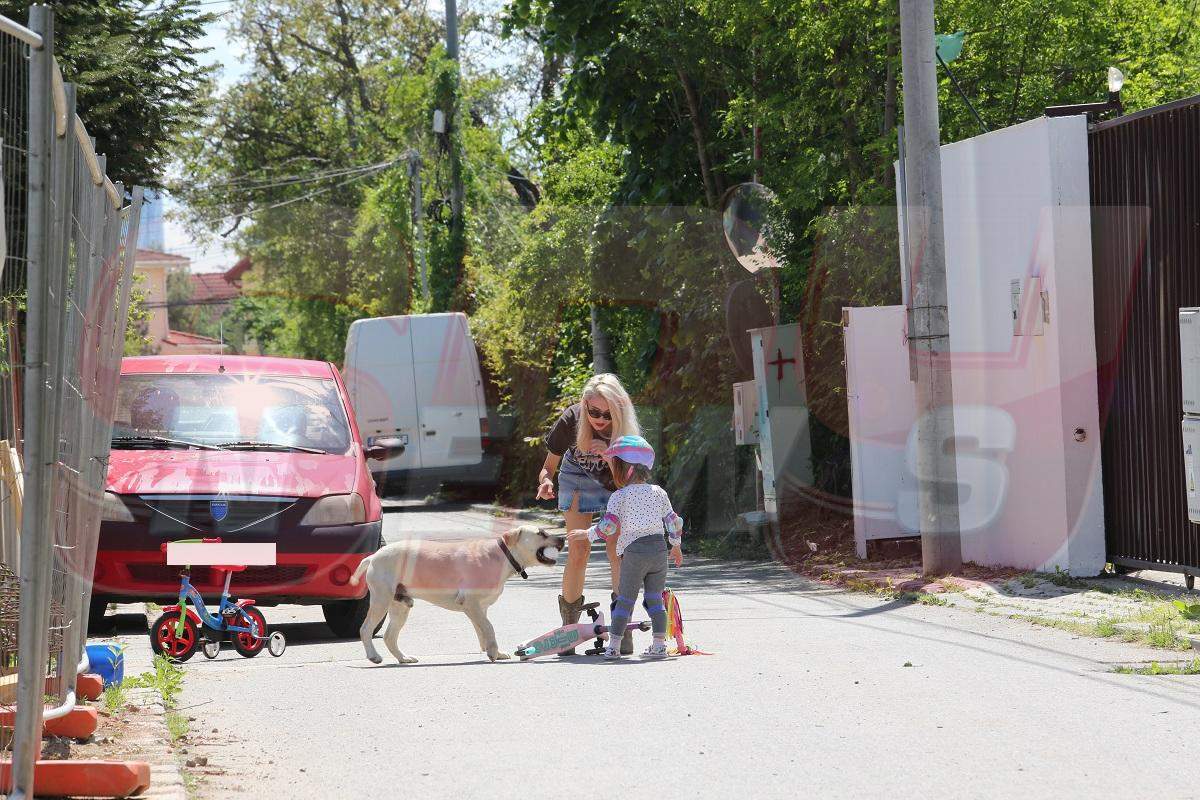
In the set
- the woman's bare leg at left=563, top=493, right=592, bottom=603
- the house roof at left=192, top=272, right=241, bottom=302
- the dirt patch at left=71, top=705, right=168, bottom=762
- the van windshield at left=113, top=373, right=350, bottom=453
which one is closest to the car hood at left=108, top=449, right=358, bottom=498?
the van windshield at left=113, top=373, right=350, bottom=453

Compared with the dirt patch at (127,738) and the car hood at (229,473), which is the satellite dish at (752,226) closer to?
the car hood at (229,473)

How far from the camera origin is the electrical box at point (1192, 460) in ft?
30.0

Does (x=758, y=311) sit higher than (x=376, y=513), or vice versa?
(x=758, y=311)

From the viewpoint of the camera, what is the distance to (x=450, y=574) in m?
8.26

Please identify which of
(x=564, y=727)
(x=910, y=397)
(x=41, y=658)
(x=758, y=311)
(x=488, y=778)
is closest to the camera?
(x=41, y=658)

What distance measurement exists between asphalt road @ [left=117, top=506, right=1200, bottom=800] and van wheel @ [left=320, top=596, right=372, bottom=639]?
384mm

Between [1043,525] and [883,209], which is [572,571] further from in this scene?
[883,209]

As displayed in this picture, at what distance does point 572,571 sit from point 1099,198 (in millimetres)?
4933

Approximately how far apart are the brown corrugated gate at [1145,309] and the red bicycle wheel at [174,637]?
6.15 meters

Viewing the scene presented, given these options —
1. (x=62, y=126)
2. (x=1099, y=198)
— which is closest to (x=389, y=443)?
(x=1099, y=198)

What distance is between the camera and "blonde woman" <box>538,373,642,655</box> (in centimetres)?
873

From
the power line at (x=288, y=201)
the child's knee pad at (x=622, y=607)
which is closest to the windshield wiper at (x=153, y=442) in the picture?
the child's knee pad at (x=622, y=607)

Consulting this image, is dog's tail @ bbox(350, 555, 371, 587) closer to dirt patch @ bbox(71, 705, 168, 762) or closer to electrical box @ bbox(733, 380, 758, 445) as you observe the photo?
dirt patch @ bbox(71, 705, 168, 762)

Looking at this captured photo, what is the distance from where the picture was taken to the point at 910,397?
45.7ft
